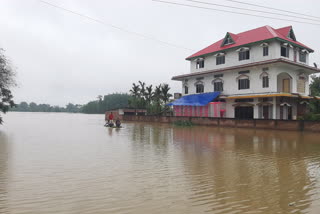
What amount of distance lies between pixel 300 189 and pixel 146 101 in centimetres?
4767

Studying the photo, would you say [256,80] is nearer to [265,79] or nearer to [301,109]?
[265,79]

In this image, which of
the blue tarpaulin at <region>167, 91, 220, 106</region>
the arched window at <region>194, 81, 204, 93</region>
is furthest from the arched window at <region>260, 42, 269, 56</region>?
the arched window at <region>194, 81, 204, 93</region>

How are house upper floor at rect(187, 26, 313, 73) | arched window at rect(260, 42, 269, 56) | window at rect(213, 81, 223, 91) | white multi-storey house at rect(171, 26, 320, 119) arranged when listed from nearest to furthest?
1. white multi-storey house at rect(171, 26, 320, 119)
2. house upper floor at rect(187, 26, 313, 73)
3. arched window at rect(260, 42, 269, 56)
4. window at rect(213, 81, 223, 91)

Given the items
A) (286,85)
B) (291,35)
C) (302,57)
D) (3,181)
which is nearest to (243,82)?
(286,85)

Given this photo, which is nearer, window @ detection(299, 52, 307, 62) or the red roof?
the red roof

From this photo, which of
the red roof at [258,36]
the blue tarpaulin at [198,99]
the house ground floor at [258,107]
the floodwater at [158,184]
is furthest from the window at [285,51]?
the floodwater at [158,184]

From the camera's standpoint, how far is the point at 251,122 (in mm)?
24812

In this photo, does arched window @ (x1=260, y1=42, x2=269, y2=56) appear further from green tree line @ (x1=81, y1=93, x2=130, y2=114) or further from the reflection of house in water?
green tree line @ (x1=81, y1=93, x2=130, y2=114)

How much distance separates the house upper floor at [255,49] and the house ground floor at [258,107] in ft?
14.7

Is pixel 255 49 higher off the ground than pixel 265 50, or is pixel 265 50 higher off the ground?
pixel 255 49

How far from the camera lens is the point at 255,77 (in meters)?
28.1

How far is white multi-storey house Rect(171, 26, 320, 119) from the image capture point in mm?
26688

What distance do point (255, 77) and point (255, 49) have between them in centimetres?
345

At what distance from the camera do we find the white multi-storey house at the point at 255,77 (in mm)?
26688
